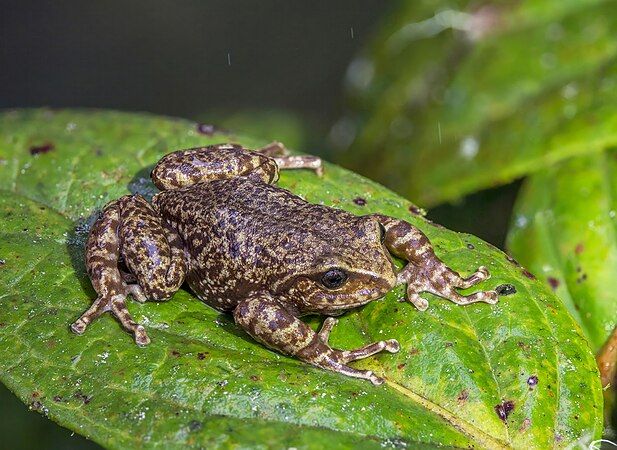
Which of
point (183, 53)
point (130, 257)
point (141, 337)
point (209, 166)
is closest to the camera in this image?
point (141, 337)

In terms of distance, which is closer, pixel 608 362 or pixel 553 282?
pixel 608 362

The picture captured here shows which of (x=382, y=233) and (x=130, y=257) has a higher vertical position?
(x=382, y=233)

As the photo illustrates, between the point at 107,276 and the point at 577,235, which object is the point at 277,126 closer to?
the point at 577,235

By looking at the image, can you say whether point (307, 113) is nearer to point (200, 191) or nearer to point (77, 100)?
point (77, 100)

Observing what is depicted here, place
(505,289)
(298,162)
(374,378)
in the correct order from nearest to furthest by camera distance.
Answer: (374,378), (505,289), (298,162)

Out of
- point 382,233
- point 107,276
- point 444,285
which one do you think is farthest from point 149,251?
point 444,285

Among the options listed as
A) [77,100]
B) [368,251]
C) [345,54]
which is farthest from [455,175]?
[77,100]
